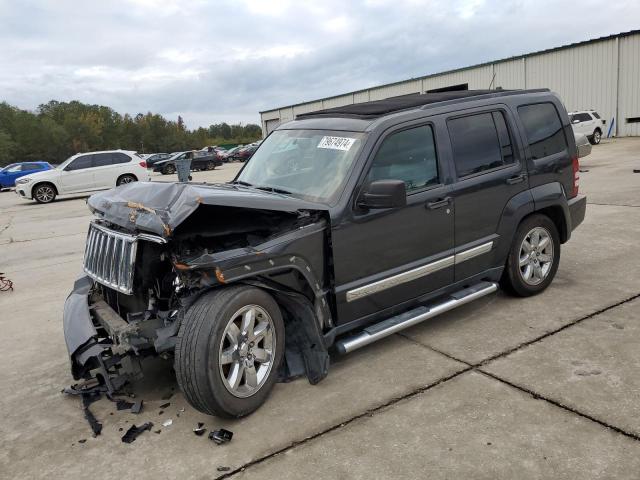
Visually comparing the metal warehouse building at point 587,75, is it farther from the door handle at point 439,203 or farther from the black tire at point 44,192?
the door handle at point 439,203

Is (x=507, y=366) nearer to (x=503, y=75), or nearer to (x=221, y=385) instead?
(x=221, y=385)

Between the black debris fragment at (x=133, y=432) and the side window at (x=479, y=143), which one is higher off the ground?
the side window at (x=479, y=143)

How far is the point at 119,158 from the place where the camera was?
20.2m

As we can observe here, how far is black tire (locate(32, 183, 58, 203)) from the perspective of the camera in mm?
19469

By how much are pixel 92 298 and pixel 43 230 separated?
30.6 feet

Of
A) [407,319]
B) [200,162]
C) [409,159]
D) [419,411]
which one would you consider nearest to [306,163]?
[409,159]

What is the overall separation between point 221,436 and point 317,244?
1.32 meters

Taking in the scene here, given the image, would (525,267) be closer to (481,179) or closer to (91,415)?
(481,179)

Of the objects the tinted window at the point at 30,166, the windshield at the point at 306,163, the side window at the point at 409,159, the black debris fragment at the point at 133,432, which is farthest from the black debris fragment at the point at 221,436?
the tinted window at the point at 30,166

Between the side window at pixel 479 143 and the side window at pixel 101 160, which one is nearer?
the side window at pixel 479 143

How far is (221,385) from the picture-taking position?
3.10 m

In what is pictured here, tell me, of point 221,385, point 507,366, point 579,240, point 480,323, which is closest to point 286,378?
point 221,385

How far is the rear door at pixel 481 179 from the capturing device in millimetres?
4312

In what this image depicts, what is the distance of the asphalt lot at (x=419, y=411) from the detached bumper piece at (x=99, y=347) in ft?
0.81
